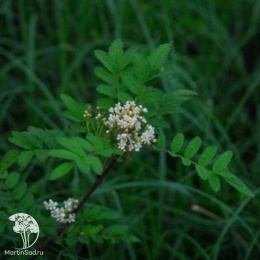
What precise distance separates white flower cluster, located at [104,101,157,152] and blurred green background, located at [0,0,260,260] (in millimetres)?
640

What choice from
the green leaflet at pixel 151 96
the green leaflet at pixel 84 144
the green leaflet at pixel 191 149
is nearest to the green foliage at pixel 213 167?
the green leaflet at pixel 191 149

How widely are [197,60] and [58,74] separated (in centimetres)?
66

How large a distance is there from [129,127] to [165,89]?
1.13m

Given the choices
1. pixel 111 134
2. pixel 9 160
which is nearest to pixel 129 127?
pixel 111 134

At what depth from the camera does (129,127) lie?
4.85 feet

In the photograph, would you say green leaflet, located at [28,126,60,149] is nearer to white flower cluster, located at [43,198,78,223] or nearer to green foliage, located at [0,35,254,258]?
green foliage, located at [0,35,254,258]

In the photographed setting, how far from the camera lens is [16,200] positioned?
1725mm

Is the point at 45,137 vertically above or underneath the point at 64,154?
above

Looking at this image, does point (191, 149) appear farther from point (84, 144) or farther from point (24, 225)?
point (24, 225)

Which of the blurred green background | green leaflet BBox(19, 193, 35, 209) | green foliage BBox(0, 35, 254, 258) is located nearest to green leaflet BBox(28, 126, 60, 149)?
green foliage BBox(0, 35, 254, 258)

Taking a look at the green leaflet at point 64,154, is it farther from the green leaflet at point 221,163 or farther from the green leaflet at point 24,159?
the green leaflet at point 221,163

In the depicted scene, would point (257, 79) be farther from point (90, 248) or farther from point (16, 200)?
point (16, 200)

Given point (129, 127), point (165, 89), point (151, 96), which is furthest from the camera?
point (165, 89)

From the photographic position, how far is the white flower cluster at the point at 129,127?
1.48 metres
